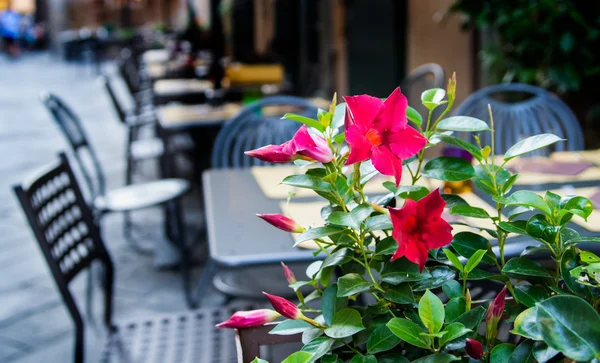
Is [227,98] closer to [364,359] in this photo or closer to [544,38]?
[544,38]

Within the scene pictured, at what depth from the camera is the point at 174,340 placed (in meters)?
1.60

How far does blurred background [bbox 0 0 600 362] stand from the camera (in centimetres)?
289

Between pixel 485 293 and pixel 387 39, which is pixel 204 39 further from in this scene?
pixel 485 293

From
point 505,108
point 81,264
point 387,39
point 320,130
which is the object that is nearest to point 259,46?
point 387,39

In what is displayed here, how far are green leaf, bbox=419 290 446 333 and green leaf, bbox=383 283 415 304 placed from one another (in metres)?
0.05

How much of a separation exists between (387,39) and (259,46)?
3903 mm

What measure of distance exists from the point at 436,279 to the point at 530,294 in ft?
0.29

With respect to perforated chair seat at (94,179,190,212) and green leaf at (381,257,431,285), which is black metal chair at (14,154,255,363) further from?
perforated chair seat at (94,179,190,212)

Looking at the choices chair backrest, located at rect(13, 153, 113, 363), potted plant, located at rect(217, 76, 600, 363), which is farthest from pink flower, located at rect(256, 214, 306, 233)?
chair backrest, located at rect(13, 153, 113, 363)

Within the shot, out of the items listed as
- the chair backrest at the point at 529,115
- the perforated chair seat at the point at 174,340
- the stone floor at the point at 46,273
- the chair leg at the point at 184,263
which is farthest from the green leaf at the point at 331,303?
the chair leg at the point at 184,263

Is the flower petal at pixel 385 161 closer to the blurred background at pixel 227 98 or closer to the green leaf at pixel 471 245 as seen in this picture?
the green leaf at pixel 471 245

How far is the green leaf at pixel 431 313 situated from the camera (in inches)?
23.9

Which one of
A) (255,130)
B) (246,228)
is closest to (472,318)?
(246,228)

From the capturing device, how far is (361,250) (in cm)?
69
